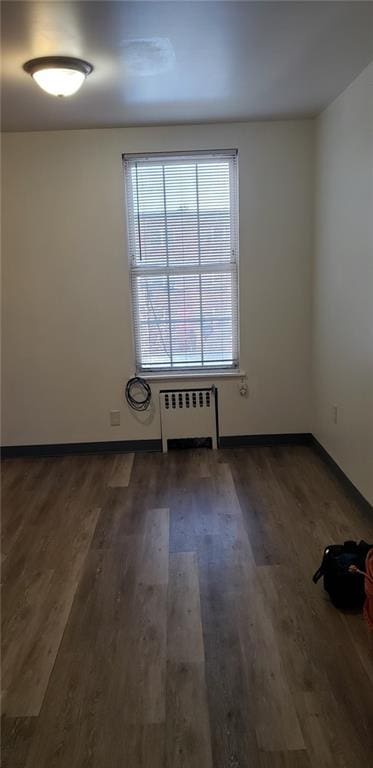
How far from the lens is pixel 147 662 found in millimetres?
1987

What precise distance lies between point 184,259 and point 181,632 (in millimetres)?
2720

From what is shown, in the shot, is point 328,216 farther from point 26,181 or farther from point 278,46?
point 26,181

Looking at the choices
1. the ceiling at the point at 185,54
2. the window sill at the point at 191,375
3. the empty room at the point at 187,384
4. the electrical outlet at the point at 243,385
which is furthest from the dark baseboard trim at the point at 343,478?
the ceiling at the point at 185,54

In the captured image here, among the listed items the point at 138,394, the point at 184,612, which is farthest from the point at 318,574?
the point at 138,394

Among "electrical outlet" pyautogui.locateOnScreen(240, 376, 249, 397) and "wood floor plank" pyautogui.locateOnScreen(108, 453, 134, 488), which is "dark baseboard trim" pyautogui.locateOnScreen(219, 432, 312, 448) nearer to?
"electrical outlet" pyautogui.locateOnScreen(240, 376, 249, 397)

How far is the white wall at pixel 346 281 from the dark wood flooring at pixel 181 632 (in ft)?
1.43

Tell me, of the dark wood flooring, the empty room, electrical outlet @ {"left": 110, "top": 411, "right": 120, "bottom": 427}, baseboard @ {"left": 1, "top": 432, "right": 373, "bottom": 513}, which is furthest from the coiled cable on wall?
the dark wood flooring

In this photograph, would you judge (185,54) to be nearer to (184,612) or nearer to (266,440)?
(184,612)

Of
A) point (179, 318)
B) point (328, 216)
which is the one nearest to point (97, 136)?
point (179, 318)

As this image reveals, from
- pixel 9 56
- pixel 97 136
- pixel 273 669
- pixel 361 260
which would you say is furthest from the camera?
pixel 97 136

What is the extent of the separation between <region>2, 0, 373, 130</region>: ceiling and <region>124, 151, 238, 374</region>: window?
0.46 metres

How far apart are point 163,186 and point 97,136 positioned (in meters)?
0.59

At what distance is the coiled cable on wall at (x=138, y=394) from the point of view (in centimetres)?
413

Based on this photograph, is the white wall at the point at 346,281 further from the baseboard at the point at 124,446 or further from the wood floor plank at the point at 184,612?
the wood floor plank at the point at 184,612
